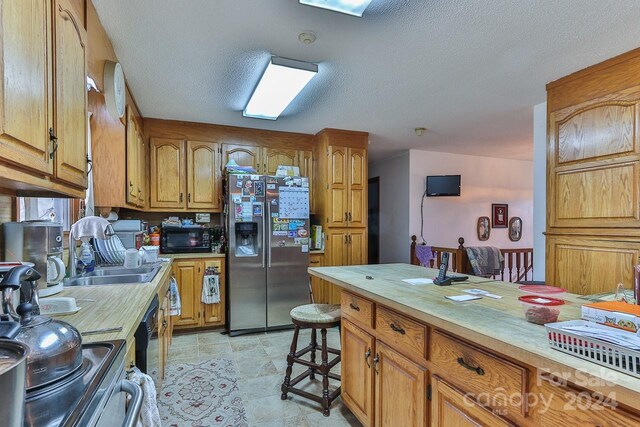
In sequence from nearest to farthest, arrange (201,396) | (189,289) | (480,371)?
(480,371)
(201,396)
(189,289)

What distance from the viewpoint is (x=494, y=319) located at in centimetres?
117

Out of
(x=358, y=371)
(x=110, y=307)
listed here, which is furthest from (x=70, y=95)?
(x=358, y=371)

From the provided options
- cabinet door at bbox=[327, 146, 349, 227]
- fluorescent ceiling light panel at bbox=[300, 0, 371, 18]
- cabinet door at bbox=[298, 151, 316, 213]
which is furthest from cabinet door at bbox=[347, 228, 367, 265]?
fluorescent ceiling light panel at bbox=[300, 0, 371, 18]

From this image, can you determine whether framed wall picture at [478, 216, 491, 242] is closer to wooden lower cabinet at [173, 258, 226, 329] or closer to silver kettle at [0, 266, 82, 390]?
wooden lower cabinet at [173, 258, 226, 329]

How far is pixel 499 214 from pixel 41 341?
636 cm

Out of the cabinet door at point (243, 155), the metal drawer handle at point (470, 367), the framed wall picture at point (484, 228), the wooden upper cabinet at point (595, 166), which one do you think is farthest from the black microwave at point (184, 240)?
the framed wall picture at point (484, 228)

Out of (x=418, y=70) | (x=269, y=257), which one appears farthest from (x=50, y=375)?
(x=269, y=257)

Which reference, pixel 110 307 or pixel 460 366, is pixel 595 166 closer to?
pixel 460 366

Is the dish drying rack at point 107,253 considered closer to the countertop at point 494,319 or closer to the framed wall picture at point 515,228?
the countertop at point 494,319

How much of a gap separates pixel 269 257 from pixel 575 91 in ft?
10.7

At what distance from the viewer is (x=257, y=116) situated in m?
3.54

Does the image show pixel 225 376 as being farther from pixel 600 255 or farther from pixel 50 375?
pixel 600 255

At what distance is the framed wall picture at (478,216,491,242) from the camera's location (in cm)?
569

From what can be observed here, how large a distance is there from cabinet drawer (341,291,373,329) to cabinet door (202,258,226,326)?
212 cm
